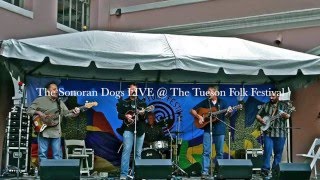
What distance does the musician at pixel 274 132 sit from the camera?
9164 mm

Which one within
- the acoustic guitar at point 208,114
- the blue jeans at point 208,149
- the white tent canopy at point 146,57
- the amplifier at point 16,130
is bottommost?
the blue jeans at point 208,149

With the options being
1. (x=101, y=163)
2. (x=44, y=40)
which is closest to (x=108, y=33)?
(x=44, y=40)

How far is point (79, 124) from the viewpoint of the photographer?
10258mm

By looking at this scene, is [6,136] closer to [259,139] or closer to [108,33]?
[108,33]

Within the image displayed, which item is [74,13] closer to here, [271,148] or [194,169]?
[194,169]

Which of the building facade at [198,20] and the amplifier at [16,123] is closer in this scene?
the amplifier at [16,123]

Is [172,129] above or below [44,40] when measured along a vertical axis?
below

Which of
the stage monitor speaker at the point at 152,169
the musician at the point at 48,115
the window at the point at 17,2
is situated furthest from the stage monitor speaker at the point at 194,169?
the window at the point at 17,2

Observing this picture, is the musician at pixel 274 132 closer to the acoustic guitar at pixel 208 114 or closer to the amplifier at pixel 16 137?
the acoustic guitar at pixel 208 114

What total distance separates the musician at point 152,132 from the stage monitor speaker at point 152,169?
95.3 inches

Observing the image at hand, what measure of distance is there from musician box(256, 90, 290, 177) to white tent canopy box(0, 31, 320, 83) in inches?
27.0

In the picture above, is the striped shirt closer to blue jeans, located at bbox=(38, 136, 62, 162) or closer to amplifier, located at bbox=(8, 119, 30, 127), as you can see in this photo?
blue jeans, located at bbox=(38, 136, 62, 162)

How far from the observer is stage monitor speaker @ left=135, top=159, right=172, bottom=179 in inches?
297

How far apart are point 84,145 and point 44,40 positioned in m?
2.45
